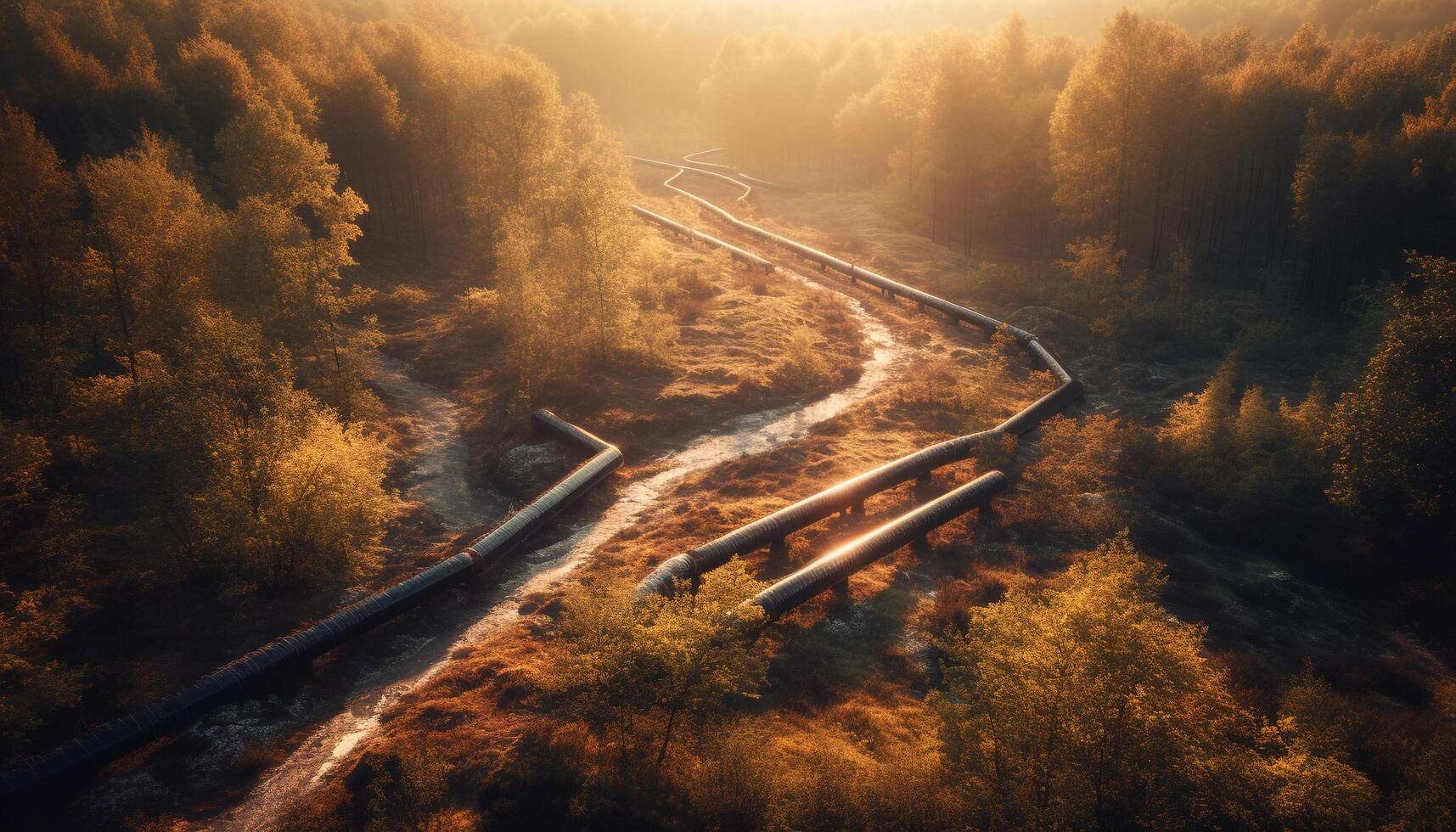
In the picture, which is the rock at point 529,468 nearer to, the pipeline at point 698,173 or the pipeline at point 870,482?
the pipeline at point 870,482

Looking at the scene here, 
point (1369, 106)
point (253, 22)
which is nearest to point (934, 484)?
point (1369, 106)

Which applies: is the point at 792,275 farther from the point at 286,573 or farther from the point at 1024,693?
the point at 1024,693

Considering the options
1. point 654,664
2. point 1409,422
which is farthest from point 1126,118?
point 654,664

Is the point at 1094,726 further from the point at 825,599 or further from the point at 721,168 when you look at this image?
the point at 721,168

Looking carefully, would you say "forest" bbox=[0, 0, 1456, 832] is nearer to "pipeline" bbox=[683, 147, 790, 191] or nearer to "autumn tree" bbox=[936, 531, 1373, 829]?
"autumn tree" bbox=[936, 531, 1373, 829]

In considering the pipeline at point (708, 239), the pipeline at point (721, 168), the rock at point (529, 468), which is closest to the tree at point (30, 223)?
the rock at point (529, 468)

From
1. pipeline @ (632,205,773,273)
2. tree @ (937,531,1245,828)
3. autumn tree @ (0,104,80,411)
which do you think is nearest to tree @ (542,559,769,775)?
tree @ (937,531,1245,828)
